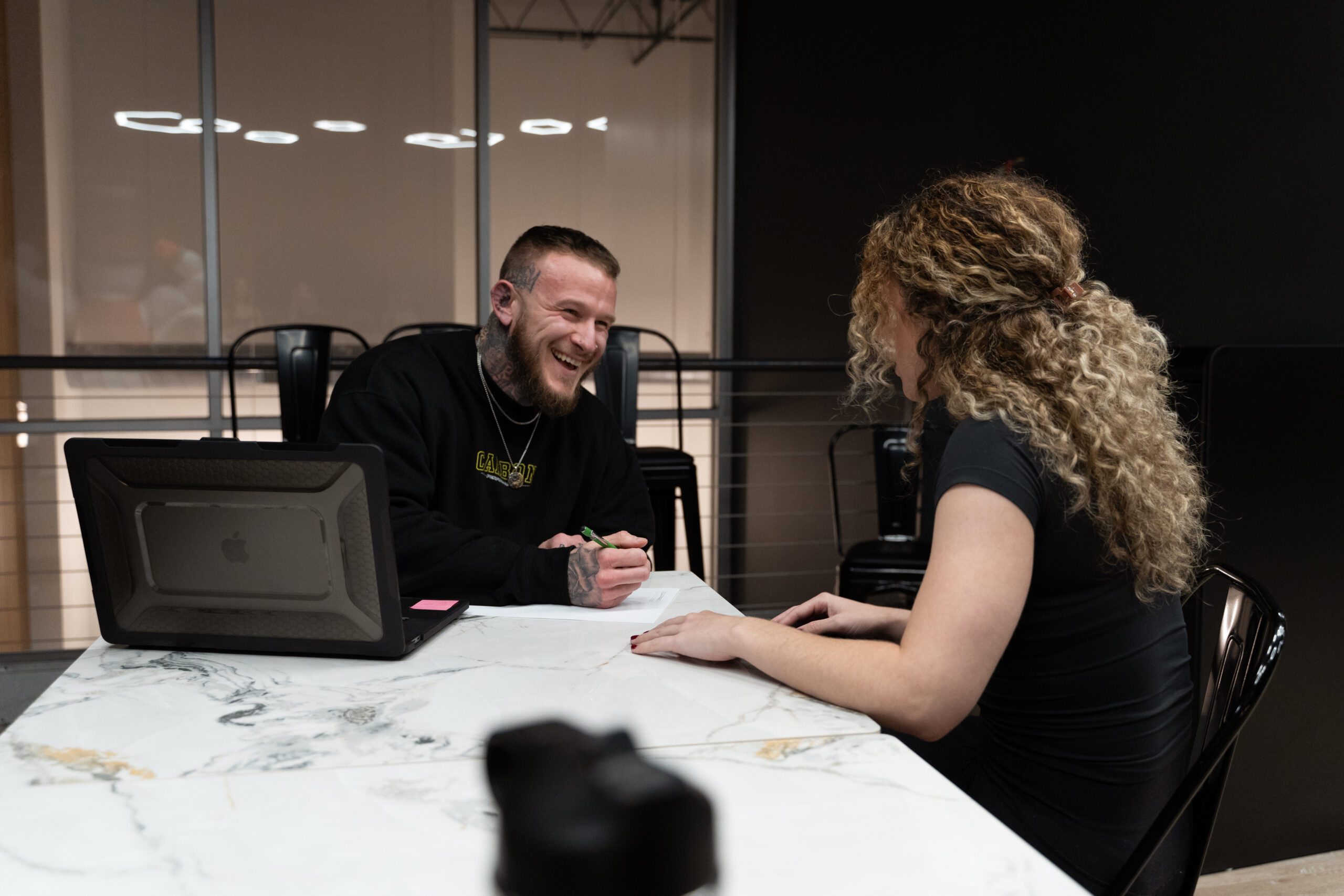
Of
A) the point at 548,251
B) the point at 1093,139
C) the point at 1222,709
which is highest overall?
the point at 1093,139

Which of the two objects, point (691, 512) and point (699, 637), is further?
point (691, 512)

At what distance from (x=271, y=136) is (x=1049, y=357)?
4.16 metres

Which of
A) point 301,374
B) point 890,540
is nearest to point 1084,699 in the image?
point 890,540

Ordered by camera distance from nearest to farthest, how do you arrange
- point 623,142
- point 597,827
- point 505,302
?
point 597,827 < point 505,302 < point 623,142

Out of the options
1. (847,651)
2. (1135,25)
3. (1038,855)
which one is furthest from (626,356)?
(1038,855)

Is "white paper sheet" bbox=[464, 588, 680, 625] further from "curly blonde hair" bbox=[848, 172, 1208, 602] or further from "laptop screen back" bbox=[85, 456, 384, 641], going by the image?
"curly blonde hair" bbox=[848, 172, 1208, 602]

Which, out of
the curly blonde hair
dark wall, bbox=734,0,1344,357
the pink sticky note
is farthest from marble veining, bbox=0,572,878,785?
dark wall, bbox=734,0,1344,357

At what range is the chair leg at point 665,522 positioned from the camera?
3295mm

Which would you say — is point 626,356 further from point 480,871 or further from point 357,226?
point 480,871

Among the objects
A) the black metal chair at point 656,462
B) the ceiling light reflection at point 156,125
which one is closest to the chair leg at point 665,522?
the black metal chair at point 656,462

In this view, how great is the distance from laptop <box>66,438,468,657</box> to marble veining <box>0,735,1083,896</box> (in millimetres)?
312

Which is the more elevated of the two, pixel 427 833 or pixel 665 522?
pixel 427 833

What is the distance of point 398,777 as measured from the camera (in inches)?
A: 32.9

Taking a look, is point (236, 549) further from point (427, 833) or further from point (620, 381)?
point (620, 381)
